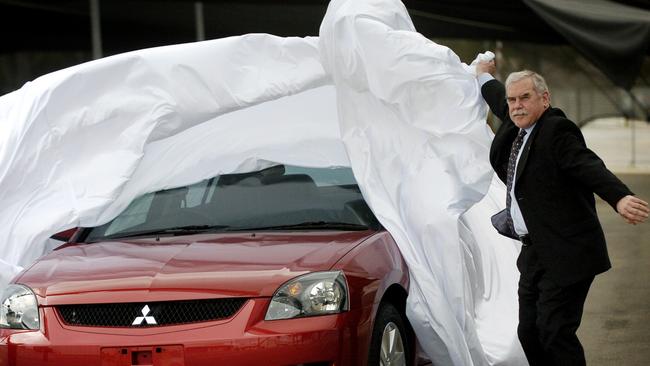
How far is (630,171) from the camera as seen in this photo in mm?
28875

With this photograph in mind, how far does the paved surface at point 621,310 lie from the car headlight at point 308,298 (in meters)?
2.69

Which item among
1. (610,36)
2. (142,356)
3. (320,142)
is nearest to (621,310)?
(610,36)

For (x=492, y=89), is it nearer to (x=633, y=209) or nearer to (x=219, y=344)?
(x=633, y=209)

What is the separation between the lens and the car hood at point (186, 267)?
621cm

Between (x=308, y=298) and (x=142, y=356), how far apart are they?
30.7 inches

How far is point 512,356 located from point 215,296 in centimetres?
203

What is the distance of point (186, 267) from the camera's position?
6473 mm

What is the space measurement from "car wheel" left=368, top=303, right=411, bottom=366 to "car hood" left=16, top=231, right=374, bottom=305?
37 centimetres

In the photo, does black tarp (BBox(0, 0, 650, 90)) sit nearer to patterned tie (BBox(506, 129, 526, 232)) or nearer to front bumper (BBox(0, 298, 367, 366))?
patterned tie (BBox(506, 129, 526, 232))

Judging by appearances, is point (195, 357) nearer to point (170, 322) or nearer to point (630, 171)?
point (170, 322)

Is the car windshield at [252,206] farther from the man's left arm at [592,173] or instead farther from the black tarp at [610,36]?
the black tarp at [610,36]

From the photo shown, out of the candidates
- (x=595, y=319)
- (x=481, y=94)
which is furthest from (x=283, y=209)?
(x=595, y=319)

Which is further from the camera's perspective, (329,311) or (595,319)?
(595,319)

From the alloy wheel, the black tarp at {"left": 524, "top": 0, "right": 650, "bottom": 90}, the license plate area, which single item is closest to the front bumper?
the license plate area
